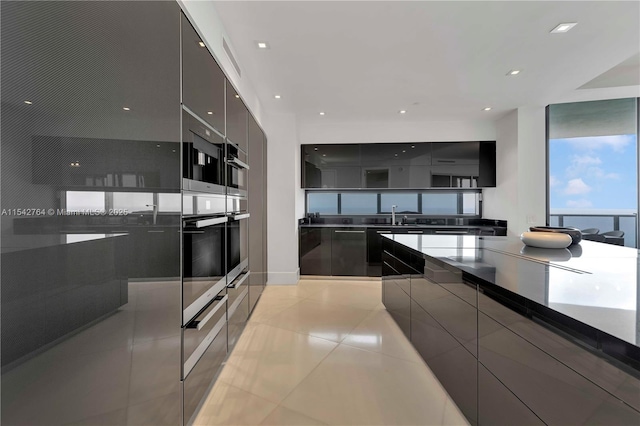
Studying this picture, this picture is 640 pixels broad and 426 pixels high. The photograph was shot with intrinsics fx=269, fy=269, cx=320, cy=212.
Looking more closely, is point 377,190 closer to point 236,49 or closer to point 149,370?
point 236,49

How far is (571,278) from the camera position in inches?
45.9

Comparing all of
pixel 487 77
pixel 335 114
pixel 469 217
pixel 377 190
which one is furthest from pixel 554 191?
pixel 335 114

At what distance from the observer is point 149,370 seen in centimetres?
109

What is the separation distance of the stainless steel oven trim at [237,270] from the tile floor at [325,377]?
62 centimetres

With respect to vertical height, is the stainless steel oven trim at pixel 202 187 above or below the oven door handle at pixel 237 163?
below

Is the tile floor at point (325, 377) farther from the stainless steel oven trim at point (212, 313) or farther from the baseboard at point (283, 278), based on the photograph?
→ the baseboard at point (283, 278)

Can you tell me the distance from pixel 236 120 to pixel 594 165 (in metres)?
5.26

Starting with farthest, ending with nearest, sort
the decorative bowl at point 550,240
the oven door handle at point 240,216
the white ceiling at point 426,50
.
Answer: the oven door handle at point 240,216 < the white ceiling at point 426,50 < the decorative bowl at point 550,240

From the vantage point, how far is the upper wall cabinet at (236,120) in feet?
7.18

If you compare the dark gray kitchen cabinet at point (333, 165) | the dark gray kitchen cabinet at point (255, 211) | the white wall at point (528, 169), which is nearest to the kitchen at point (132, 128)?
the dark gray kitchen cabinet at point (255, 211)

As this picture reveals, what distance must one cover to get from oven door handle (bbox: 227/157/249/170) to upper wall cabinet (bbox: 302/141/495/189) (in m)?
2.22

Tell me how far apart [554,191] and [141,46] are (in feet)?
17.9

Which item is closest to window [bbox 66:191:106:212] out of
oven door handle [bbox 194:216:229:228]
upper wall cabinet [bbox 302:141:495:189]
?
oven door handle [bbox 194:216:229:228]

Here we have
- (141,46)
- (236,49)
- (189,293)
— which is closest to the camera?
(141,46)
